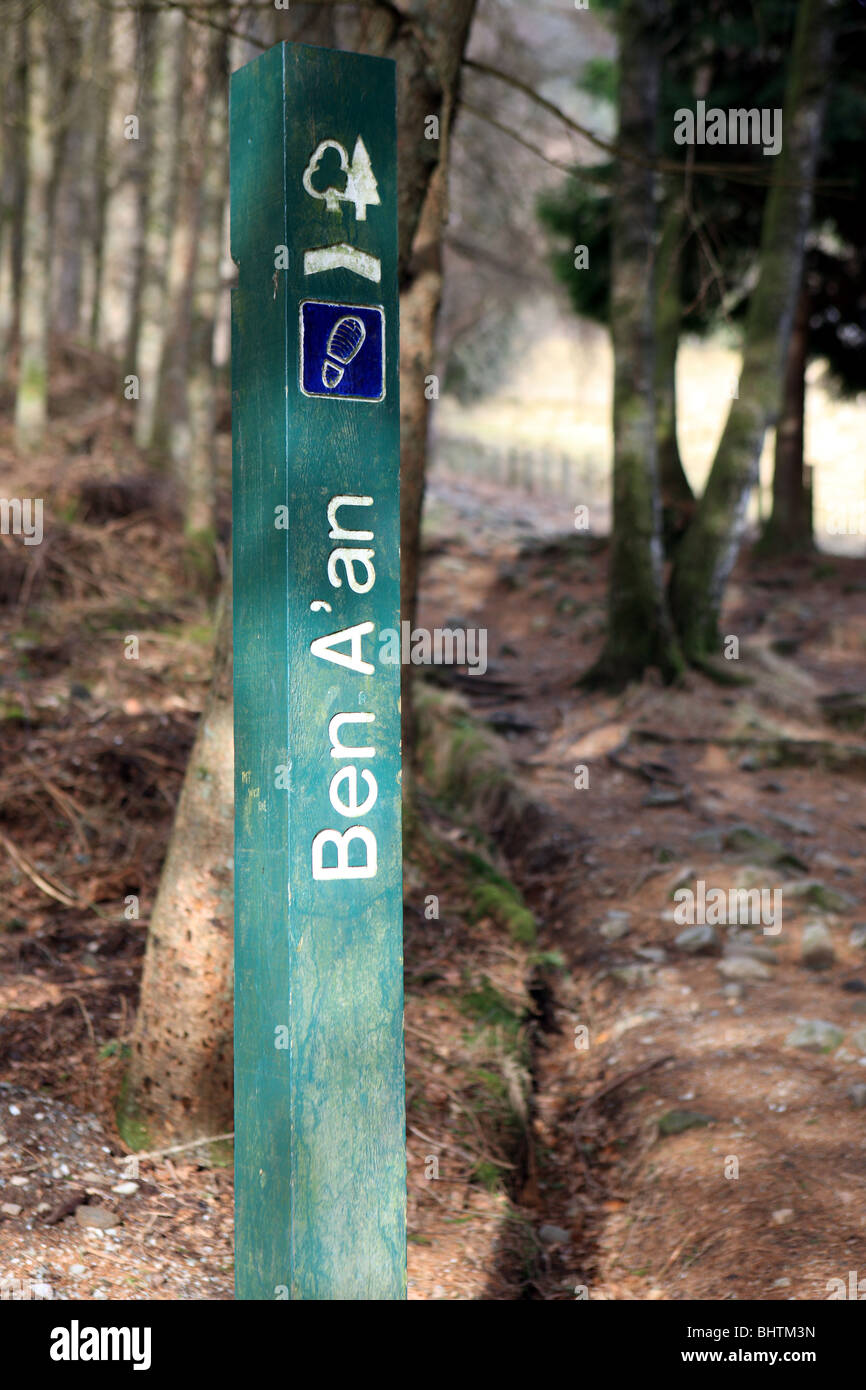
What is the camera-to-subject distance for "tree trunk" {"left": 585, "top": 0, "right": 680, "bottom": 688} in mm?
11227

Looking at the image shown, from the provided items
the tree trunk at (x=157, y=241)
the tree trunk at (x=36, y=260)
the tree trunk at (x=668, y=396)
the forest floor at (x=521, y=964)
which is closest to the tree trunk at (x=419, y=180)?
the forest floor at (x=521, y=964)

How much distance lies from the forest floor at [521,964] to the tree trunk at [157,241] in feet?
16.2

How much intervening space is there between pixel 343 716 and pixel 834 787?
24.6ft

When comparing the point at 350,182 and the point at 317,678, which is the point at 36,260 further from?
the point at 317,678

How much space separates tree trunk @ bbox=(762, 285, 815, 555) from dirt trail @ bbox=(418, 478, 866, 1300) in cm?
284

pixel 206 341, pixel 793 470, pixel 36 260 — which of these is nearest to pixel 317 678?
pixel 206 341

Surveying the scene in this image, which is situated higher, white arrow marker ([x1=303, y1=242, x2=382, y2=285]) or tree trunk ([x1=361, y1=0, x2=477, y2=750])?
tree trunk ([x1=361, y1=0, x2=477, y2=750])

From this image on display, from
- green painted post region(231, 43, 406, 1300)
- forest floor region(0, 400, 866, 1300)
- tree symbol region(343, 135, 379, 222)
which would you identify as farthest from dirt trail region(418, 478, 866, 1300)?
tree symbol region(343, 135, 379, 222)

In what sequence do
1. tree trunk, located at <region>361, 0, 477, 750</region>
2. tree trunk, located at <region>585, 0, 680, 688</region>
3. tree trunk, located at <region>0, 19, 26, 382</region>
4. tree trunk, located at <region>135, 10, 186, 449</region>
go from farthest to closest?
tree trunk, located at <region>135, 10, 186, 449</region> < tree trunk, located at <region>0, 19, 26, 382</region> < tree trunk, located at <region>585, 0, 680, 688</region> < tree trunk, located at <region>361, 0, 477, 750</region>

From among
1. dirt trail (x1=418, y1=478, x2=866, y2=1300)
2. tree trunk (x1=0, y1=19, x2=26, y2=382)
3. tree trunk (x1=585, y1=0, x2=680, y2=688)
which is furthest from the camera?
tree trunk (x1=0, y1=19, x2=26, y2=382)

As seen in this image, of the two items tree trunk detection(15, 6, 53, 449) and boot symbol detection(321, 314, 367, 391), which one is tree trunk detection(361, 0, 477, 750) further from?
tree trunk detection(15, 6, 53, 449)

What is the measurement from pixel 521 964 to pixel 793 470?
12.1m

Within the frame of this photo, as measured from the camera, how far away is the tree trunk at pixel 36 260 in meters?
12.7
